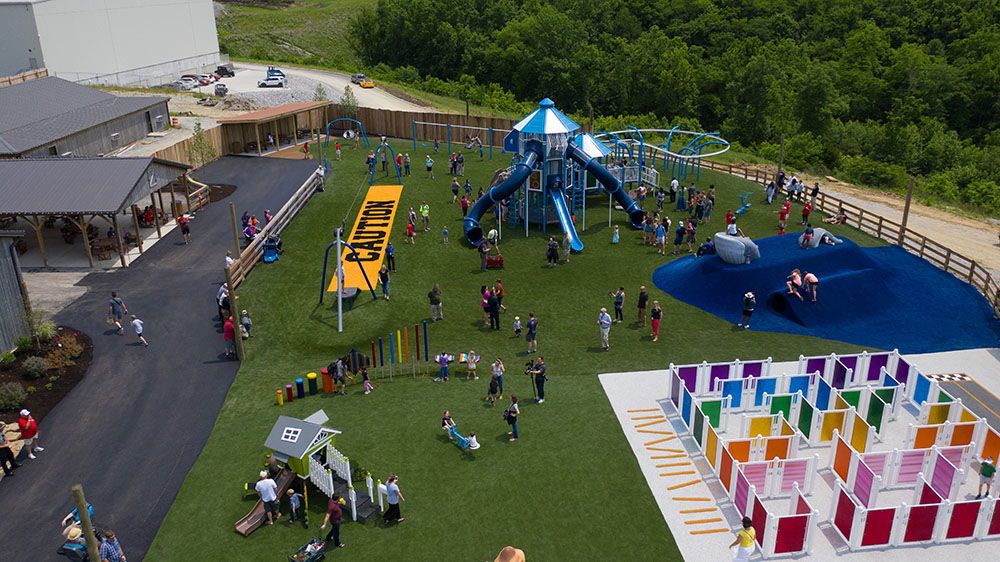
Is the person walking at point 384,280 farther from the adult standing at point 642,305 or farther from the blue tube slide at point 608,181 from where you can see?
the blue tube slide at point 608,181

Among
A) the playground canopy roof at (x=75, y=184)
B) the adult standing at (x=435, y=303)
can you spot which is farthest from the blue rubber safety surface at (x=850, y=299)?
the playground canopy roof at (x=75, y=184)

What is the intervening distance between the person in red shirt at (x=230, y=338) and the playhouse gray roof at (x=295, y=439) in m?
7.30

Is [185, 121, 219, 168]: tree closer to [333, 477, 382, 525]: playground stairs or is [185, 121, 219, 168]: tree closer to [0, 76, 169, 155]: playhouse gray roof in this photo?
[0, 76, 169, 155]: playhouse gray roof

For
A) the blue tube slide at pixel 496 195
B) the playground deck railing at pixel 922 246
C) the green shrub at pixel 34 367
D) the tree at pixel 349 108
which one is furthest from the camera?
the tree at pixel 349 108

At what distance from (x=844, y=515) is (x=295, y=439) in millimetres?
12204

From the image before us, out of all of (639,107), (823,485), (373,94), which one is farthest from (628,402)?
(639,107)

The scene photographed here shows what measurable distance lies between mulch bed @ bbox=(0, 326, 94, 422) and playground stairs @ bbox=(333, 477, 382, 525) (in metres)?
9.81

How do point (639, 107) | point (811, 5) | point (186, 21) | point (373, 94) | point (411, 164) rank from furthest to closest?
point (811, 5)
point (639, 107)
point (186, 21)
point (373, 94)
point (411, 164)

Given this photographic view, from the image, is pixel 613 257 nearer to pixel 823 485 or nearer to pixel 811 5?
pixel 823 485

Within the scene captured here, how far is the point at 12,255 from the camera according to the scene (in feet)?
81.2

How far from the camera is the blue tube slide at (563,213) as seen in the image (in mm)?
33719

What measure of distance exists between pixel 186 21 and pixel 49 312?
5531 centimetres

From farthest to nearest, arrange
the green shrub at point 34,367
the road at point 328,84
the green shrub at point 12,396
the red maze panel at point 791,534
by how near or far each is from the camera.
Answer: the road at point 328,84
the green shrub at point 34,367
the green shrub at point 12,396
the red maze panel at point 791,534

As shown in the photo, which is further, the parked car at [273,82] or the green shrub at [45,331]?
the parked car at [273,82]
